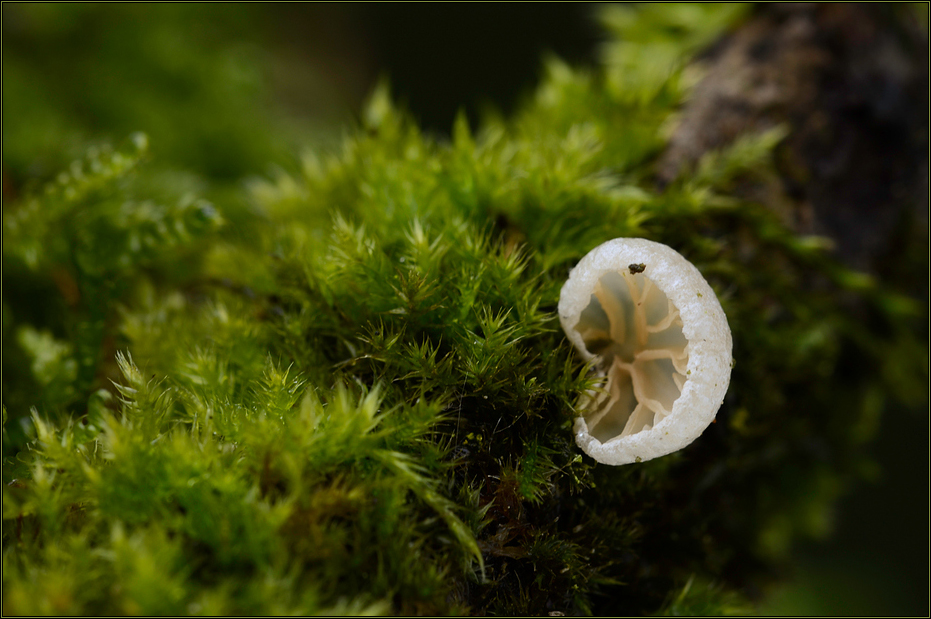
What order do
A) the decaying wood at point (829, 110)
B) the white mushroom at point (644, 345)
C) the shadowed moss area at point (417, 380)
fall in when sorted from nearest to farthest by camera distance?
the shadowed moss area at point (417, 380) < the white mushroom at point (644, 345) < the decaying wood at point (829, 110)

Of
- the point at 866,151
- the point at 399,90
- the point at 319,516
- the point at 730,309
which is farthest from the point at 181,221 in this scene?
the point at 399,90

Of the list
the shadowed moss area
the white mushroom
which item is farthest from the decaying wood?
the white mushroom

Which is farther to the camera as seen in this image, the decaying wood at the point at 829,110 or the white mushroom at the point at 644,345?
the decaying wood at the point at 829,110

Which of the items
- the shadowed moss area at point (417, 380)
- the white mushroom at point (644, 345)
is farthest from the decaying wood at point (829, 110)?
the white mushroom at point (644, 345)

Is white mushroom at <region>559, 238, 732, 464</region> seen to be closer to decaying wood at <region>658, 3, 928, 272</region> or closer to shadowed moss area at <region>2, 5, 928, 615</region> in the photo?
shadowed moss area at <region>2, 5, 928, 615</region>

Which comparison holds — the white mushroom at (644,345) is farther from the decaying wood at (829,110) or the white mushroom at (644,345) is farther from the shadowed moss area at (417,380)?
the decaying wood at (829,110)

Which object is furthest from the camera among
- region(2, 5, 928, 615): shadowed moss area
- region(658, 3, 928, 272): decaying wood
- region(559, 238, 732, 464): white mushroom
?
region(658, 3, 928, 272): decaying wood
